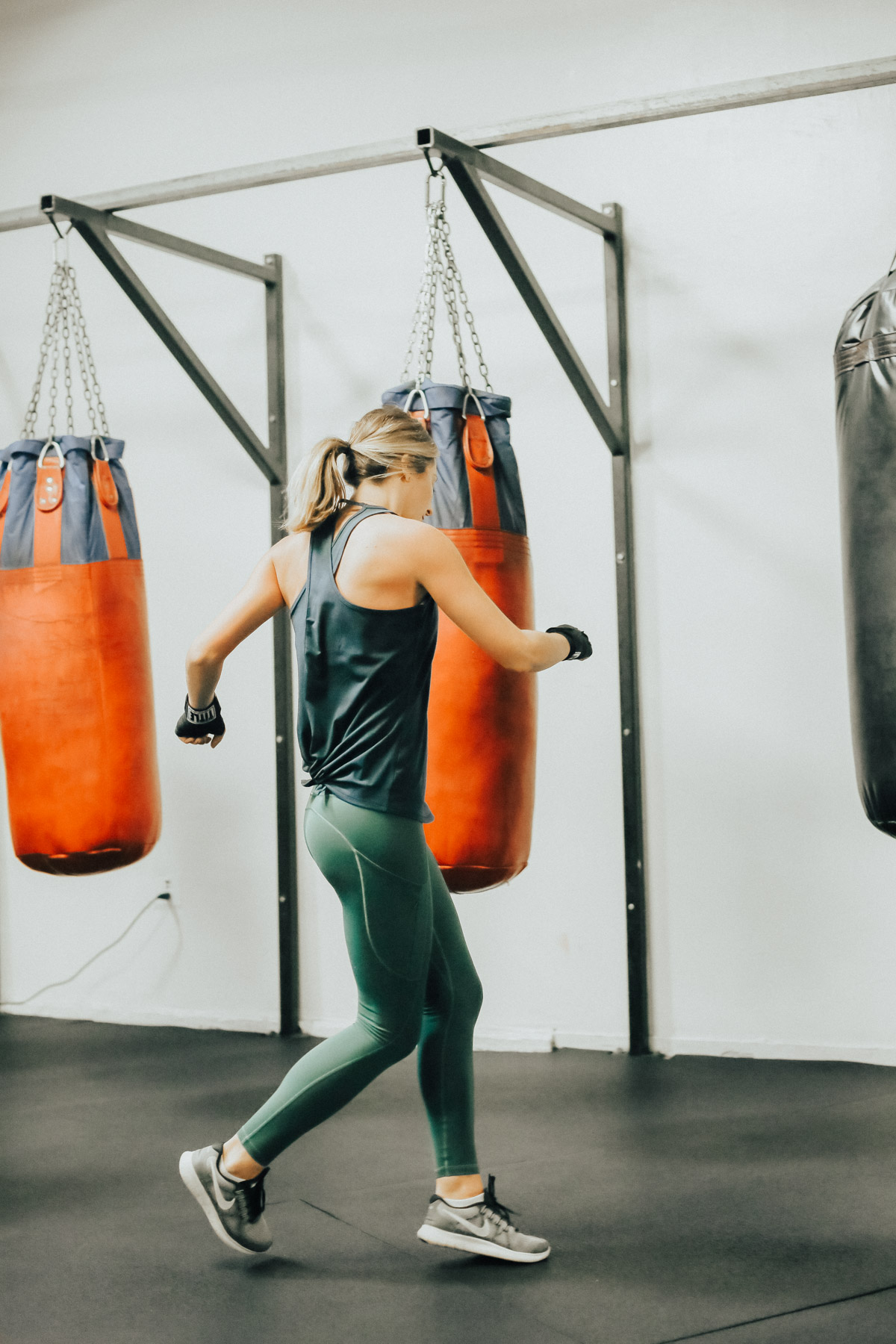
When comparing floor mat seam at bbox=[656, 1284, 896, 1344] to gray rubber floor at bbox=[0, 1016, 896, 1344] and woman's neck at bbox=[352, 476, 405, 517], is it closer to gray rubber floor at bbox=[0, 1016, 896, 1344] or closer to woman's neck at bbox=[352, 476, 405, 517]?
gray rubber floor at bbox=[0, 1016, 896, 1344]

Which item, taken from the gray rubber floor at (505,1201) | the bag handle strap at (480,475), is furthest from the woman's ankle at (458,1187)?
the bag handle strap at (480,475)

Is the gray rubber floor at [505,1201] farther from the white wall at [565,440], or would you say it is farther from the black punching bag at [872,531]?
the black punching bag at [872,531]

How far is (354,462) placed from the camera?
7.59ft

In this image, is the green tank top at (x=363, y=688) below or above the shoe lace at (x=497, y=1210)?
above

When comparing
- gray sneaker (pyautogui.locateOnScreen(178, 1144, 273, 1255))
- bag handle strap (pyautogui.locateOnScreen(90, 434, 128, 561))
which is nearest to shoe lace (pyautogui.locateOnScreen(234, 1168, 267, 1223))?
gray sneaker (pyautogui.locateOnScreen(178, 1144, 273, 1255))

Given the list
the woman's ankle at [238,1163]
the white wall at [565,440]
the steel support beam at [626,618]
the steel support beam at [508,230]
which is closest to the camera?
the woman's ankle at [238,1163]

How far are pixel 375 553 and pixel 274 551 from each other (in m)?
0.26

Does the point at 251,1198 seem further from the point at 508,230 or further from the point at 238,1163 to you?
the point at 508,230

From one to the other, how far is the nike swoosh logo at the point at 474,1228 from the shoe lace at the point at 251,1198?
0.34 meters

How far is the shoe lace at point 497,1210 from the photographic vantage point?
2342 millimetres

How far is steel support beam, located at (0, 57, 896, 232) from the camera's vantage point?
2750 mm

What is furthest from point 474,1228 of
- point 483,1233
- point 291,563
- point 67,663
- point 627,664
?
point 627,664

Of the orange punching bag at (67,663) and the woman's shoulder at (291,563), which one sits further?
the orange punching bag at (67,663)

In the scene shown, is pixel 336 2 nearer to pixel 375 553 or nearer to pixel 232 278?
pixel 232 278
